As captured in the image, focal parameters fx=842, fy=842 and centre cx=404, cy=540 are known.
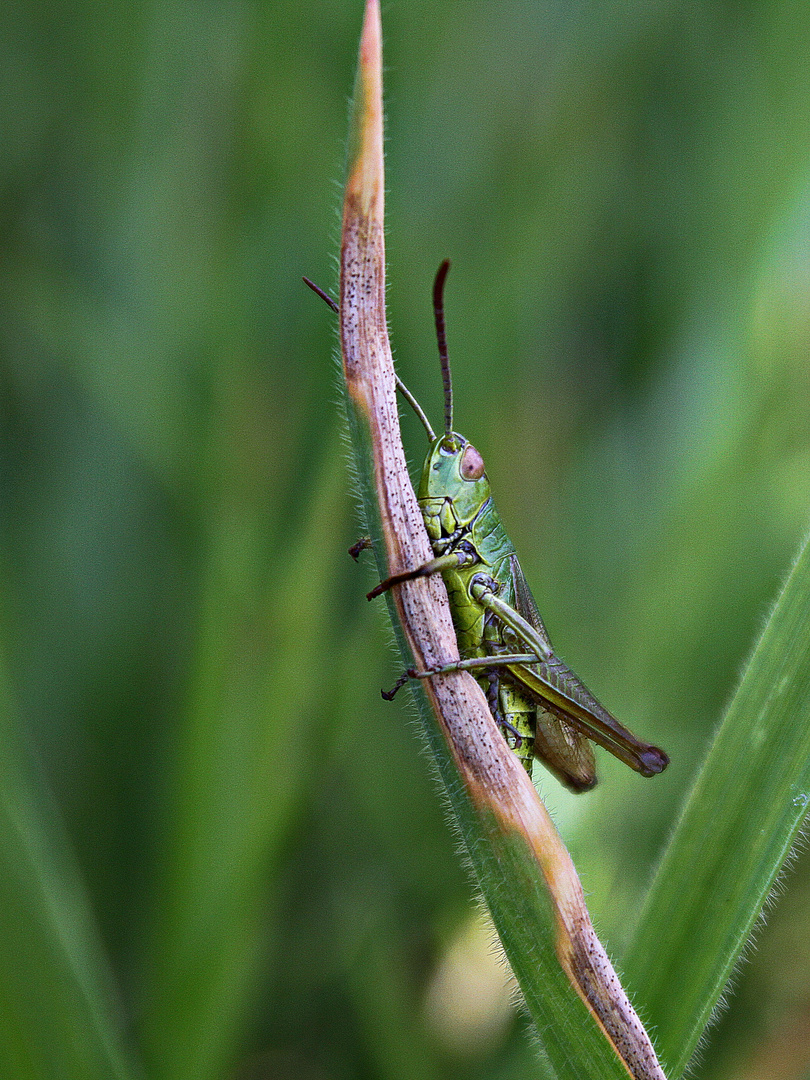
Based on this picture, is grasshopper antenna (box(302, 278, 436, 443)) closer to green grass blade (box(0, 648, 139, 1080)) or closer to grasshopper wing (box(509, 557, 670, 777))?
grasshopper wing (box(509, 557, 670, 777))

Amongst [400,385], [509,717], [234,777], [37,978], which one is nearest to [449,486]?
[400,385]

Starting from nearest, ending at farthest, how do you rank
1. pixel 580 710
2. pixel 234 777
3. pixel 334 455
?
1. pixel 580 710
2. pixel 234 777
3. pixel 334 455

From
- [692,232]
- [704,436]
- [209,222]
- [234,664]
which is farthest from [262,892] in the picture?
[692,232]

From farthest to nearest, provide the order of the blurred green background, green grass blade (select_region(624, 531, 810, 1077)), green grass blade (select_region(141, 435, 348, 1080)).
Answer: the blurred green background, green grass blade (select_region(141, 435, 348, 1080)), green grass blade (select_region(624, 531, 810, 1077))

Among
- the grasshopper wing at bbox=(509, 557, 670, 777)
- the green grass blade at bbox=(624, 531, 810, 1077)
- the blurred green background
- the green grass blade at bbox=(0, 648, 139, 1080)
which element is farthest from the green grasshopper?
the green grass blade at bbox=(0, 648, 139, 1080)

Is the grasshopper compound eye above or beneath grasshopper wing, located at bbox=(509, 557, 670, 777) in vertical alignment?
above

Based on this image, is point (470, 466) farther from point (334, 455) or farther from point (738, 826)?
point (738, 826)

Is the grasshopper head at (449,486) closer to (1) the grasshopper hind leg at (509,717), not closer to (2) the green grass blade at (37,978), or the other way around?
(1) the grasshopper hind leg at (509,717)
